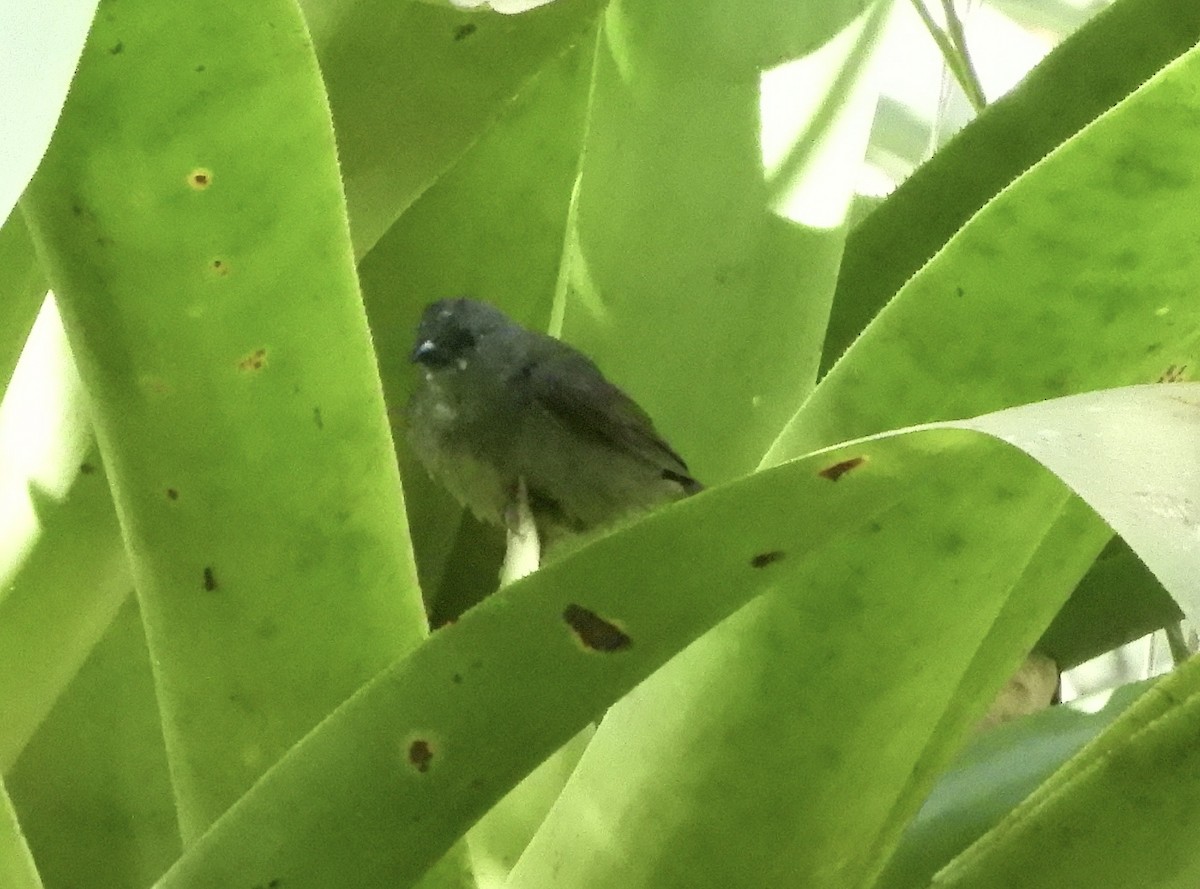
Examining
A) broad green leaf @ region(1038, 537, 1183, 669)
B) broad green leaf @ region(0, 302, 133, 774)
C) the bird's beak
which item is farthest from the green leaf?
broad green leaf @ region(1038, 537, 1183, 669)

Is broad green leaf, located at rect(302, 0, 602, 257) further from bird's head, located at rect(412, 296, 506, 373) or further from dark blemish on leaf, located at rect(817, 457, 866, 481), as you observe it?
dark blemish on leaf, located at rect(817, 457, 866, 481)

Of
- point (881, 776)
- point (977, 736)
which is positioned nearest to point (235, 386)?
point (881, 776)

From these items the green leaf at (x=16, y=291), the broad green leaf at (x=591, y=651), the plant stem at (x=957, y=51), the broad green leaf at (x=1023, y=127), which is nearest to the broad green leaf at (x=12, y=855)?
the broad green leaf at (x=591, y=651)

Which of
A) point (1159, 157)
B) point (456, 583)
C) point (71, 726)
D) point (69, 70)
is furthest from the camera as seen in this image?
point (456, 583)

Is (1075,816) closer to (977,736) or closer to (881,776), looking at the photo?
(881,776)

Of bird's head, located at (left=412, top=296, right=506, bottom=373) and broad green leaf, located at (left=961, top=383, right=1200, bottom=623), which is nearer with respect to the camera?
broad green leaf, located at (left=961, top=383, right=1200, bottom=623)

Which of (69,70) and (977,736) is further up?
(69,70)
